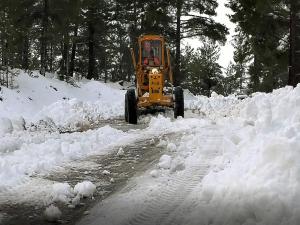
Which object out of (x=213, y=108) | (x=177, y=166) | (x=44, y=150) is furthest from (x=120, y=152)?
(x=213, y=108)

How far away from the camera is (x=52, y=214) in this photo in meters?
5.50

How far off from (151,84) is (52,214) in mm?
11105

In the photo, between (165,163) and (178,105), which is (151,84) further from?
(165,163)

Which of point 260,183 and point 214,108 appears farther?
point 214,108

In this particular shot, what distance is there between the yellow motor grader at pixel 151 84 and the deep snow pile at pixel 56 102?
1434 mm

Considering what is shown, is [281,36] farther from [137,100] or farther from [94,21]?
[94,21]

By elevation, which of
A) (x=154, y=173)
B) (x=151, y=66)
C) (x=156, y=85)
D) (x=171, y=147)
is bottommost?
(x=154, y=173)

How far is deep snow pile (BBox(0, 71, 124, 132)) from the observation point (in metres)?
15.1

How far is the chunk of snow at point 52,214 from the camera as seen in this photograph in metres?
5.46

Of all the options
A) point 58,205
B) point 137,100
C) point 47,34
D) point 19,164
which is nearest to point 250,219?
point 58,205

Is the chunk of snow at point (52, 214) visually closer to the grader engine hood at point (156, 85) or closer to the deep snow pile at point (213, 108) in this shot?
the deep snow pile at point (213, 108)

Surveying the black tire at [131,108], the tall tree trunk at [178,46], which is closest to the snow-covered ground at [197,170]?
the black tire at [131,108]

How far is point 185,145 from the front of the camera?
9.16m

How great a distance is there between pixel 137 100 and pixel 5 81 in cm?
801
